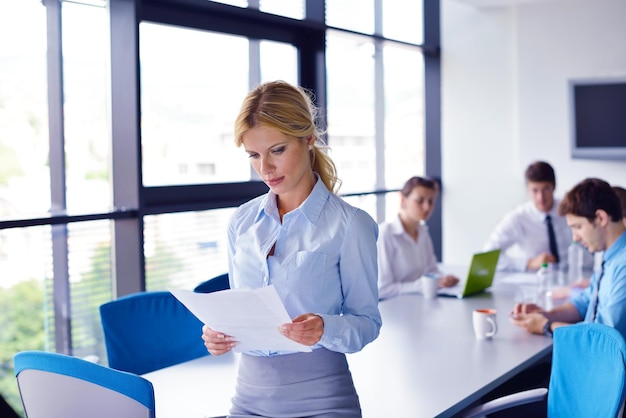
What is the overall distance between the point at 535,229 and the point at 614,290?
2299 millimetres

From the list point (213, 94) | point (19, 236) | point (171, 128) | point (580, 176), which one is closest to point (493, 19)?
point (580, 176)

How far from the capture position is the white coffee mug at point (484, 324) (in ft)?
10.2

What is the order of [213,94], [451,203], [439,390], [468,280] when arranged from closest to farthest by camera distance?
[439,390]
[468,280]
[213,94]
[451,203]

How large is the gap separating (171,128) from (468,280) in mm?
1930

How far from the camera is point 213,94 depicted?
4.82 meters

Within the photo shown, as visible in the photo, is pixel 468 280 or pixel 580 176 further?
pixel 580 176

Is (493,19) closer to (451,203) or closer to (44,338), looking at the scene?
(451,203)

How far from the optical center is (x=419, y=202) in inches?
173

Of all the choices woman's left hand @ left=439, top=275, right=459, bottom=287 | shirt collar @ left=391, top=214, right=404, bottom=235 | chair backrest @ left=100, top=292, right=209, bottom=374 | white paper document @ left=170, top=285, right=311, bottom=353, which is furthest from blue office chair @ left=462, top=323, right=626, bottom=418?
shirt collar @ left=391, top=214, right=404, bottom=235

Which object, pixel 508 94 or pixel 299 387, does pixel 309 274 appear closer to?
pixel 299 387

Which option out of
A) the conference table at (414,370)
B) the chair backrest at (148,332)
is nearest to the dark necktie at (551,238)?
the conference table at (414,370)

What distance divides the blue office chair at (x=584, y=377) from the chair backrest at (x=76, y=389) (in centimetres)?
120

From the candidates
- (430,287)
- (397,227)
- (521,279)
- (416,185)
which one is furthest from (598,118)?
(430,287)

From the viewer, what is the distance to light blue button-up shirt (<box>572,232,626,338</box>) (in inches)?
110
